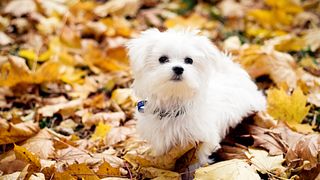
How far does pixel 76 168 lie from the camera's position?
2.35 meters

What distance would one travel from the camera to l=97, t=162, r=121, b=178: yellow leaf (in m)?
2.40

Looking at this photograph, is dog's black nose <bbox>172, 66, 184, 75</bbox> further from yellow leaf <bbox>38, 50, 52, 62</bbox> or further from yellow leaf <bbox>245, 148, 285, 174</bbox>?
yellow leaf <bbox>38, 50, 52, 62</bbox>

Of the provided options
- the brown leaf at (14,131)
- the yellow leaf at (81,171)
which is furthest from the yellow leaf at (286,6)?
the yellow leaf at (81,171)

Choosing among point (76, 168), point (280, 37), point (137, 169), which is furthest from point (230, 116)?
point (280, 37)

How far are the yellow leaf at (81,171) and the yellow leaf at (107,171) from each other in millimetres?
63

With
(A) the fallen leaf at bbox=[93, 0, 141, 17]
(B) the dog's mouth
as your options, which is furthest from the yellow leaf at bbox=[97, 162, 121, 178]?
(A) the fallen leaf at bbox=[93, 0, 141, 17]

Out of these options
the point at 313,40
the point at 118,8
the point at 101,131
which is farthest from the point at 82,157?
the point at 118,8

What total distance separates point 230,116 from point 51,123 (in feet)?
3.68

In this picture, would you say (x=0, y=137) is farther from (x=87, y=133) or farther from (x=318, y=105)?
(x=318, y=105)

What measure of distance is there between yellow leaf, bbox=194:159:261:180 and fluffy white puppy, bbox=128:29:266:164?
0.90 ft

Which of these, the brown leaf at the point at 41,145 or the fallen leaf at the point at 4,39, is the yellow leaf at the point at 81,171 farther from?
the fallen leaf at the point at 4,39

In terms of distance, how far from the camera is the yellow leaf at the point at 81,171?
2.34m

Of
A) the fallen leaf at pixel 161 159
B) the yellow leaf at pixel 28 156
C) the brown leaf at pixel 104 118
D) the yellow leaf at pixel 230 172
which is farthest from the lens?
the brown leaf at pixel 104 118

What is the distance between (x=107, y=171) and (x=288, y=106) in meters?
1.10
